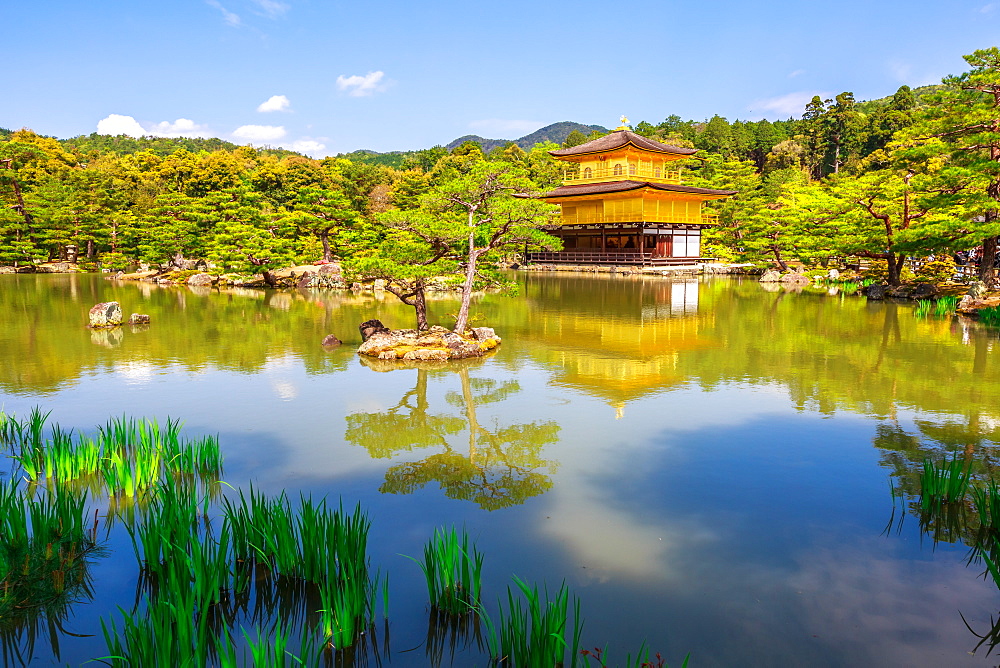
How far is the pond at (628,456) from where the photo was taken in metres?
4.71

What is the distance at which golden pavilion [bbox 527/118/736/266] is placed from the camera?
41.3m

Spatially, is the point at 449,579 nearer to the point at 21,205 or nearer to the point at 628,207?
the point at 628,207

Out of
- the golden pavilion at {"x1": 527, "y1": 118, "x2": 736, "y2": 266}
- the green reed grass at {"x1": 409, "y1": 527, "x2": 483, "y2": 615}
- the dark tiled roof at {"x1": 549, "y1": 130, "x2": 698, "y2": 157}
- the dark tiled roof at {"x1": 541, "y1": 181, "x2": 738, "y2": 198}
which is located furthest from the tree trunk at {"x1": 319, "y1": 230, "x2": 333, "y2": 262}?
the green reed grass at {"x1": 409, "y1": 527, "x2": 483, "y2": 615}

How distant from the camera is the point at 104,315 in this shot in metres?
18.3

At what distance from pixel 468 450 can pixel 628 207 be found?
118 ft

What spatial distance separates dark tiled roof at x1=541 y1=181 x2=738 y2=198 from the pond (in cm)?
2347

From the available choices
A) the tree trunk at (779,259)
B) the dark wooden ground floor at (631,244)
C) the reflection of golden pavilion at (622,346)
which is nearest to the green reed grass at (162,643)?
the reflection of golden pavilion at (622,346)

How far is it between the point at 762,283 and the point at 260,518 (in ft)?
108

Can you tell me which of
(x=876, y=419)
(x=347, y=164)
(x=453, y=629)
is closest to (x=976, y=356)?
(x=876, y=419)

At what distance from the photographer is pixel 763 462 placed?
7.84 metres

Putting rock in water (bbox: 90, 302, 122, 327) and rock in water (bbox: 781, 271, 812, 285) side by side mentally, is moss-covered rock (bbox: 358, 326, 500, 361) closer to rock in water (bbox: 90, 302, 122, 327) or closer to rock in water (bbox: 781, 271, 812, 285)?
rock in water (bbox: 90, 302, 122, 327)

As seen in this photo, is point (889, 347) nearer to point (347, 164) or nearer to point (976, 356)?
point (976, 356)

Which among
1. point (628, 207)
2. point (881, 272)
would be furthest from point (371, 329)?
point (628, 207)

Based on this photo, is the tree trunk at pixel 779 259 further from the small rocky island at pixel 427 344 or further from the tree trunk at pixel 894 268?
the small rocky island at pixel 427 344
